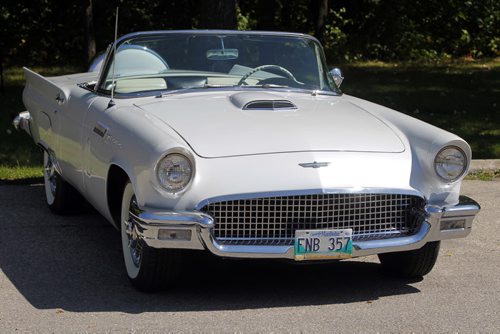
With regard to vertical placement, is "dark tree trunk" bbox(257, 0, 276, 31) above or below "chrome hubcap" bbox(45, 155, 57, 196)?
below

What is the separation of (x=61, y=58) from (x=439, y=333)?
16583 millimetres

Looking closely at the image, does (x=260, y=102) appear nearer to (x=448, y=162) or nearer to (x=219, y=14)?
(x=448, y=162)

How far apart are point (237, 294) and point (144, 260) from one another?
1.92 feet

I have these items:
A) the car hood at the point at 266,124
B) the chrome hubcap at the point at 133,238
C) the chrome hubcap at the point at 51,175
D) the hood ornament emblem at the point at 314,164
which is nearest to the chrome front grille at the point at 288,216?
the hood ornament emblem at the point at 314,164

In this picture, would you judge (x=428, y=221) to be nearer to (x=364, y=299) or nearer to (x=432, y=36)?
(x=364, y=299)

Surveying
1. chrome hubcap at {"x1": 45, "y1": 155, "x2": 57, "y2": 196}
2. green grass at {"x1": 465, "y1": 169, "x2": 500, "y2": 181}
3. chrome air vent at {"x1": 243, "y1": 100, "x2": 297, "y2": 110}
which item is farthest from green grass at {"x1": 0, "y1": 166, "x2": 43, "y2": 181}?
green grass at {"x1": 465, "y1": 169, "x2": 500, "y2": 181}

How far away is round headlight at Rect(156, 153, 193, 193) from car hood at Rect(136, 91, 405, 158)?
0.14m

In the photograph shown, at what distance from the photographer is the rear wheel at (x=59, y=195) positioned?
7602 mm

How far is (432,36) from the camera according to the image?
23.7 meters

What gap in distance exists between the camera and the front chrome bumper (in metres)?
5.14

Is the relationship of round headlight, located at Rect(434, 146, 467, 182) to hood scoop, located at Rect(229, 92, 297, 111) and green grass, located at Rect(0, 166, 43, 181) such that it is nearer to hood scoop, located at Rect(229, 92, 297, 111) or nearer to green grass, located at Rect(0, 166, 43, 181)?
hood scoop, located at Rect(229, 92, 297, 111)

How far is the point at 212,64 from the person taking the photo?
6.87m

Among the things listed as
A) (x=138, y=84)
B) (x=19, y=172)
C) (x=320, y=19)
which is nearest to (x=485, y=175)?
(x=138, y=84)

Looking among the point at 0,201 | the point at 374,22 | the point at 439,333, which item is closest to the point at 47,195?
the point at 0,201
